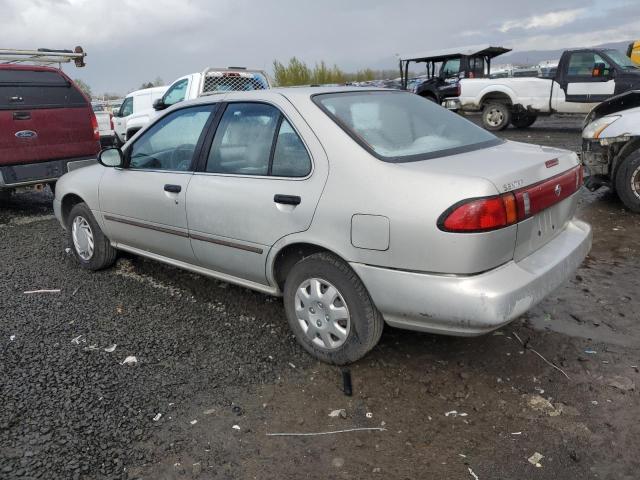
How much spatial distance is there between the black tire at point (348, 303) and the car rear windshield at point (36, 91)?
563 centimetres

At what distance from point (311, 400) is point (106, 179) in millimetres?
2773

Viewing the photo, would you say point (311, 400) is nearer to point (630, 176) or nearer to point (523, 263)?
point (523, 263)

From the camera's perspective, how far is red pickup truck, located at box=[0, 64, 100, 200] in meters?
6.86

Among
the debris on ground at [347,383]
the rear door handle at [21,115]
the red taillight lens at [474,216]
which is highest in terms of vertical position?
the rear door handle at [21,115]

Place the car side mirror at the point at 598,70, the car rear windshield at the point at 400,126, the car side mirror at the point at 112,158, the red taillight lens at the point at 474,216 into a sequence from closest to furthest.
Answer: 1. the red taillight lens at the point at 474,216
2. the car rear windshield at the point at 400,126
3. the car side mirror at the point at 112,158
4. the car side mirror at the point at 598,70

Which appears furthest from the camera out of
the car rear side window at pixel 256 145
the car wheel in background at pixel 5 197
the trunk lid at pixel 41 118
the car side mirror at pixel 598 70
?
the car side mirror at pixel 598 70

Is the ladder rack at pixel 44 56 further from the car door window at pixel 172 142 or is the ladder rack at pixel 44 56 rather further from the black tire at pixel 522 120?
the black tire at pixel 522 120

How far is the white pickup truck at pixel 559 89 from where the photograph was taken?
12.9 m

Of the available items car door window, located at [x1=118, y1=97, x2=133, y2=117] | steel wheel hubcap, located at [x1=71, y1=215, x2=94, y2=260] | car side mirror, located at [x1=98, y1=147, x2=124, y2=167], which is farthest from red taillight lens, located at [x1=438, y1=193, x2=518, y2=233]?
car door window, located at [x1=118, y1=97, x2=133, y2=117]

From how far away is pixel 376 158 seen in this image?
285 cm

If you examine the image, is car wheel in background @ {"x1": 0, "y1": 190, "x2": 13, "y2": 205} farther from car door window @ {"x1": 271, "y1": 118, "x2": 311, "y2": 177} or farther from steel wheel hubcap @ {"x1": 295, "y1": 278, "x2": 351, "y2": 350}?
steel wheel hubcap @ {"x1": 295, "y1": 278, "x2": 351, "y2": 350}

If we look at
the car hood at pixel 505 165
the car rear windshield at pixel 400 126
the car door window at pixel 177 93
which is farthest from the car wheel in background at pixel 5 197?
the car hood at pixel 505 165

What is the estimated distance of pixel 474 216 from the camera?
2.51m

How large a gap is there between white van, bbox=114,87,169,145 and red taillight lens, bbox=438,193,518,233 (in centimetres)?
1245
